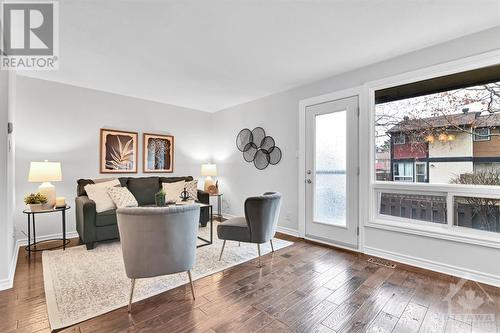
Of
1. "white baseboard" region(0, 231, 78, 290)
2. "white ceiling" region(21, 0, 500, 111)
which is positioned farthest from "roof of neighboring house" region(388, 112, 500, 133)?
"white baseboard" region(0, 231, 78, 290)

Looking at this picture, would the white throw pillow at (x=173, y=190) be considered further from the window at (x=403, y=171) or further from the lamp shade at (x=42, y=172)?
the window at (x=403, y=171)

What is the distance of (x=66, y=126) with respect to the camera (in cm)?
374

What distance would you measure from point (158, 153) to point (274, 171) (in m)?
2.34

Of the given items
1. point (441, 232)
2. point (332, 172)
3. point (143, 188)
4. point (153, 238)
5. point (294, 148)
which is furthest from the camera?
point (143, 188)

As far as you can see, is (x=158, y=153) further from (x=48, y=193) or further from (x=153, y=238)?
(x=153, y=238)

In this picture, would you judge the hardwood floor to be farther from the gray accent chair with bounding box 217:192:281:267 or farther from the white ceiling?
the white ceiling

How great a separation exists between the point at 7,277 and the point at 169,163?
9.77 feet

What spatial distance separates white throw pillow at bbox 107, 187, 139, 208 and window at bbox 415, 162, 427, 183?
3850 millimetres

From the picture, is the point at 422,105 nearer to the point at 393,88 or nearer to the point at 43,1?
the point at 393,88

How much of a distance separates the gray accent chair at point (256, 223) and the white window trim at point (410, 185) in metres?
1.23

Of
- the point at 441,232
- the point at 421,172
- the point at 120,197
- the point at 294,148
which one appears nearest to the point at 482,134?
the point at 421,172

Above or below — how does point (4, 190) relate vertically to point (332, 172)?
below

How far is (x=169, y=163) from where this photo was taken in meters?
4.89

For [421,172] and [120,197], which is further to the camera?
[120,197]
